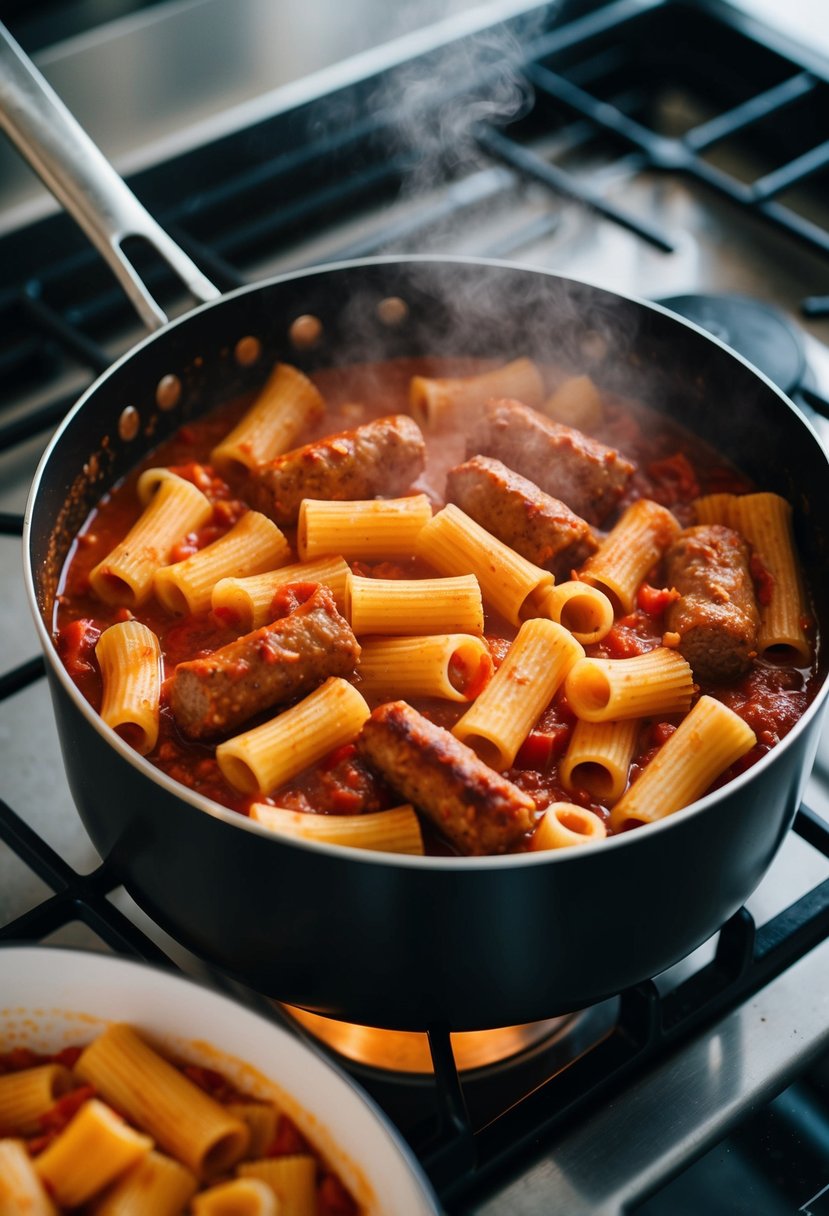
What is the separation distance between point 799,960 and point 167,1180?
1199 millimetres

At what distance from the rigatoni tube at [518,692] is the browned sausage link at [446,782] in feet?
0.43

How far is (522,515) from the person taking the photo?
2.62 meters

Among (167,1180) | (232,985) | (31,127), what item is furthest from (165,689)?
(31,127)

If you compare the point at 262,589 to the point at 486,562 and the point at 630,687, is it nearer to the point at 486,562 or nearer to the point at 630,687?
the point at 486,562

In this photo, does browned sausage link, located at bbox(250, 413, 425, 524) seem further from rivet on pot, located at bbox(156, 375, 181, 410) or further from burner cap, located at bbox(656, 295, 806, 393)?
burner cap, located at bbox(656, 295, 806, 393)

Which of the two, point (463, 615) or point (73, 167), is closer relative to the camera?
point (463, 615)

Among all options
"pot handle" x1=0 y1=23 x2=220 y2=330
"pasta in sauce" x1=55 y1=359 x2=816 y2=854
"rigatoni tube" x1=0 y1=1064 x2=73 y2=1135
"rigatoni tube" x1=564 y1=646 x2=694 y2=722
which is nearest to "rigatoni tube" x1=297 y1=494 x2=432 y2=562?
"pasta in sauce" x1=55 y1=359 x2=816 y2=854

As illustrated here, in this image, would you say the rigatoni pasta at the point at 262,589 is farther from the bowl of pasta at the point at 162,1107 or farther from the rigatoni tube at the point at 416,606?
the bowl of pasta at the point at 162,1107

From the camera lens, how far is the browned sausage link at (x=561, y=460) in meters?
2.77

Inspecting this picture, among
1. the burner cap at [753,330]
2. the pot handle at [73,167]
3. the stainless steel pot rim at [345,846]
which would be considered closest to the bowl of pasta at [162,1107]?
the stainless steel pot rim at [345,846]

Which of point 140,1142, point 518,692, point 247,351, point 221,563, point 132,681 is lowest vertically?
point 140,1142

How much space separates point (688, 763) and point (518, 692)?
12.6 inches

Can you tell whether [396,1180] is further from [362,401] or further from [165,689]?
[362,401]

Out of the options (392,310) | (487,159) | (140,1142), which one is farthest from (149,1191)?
(487,159)
